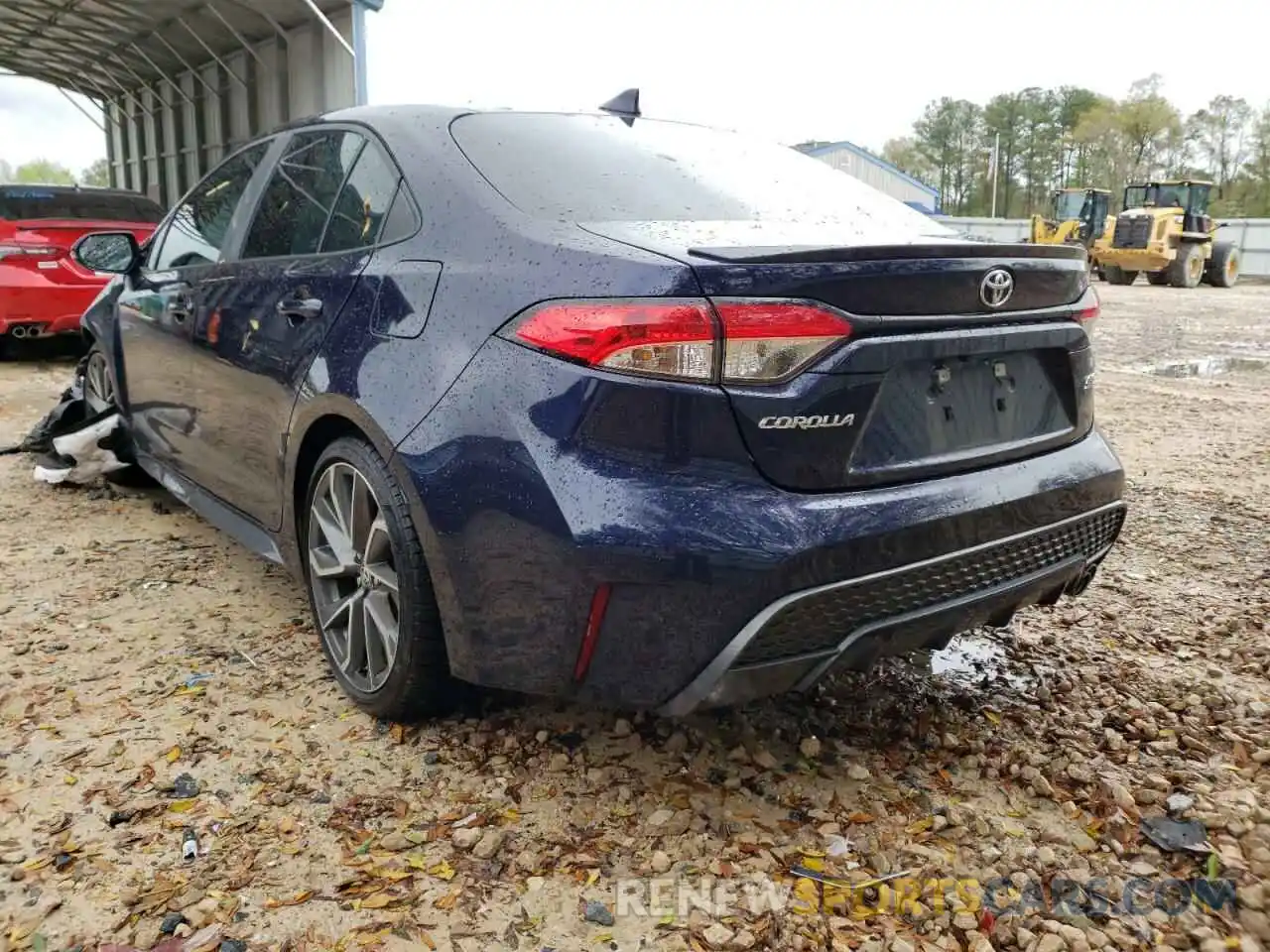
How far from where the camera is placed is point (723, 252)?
6.14 feet

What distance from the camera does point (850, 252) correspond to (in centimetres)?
190

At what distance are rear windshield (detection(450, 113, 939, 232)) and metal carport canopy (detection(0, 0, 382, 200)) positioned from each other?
36.9ft

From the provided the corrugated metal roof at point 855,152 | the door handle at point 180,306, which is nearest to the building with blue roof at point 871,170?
the corrugated metal roof at point 855,152

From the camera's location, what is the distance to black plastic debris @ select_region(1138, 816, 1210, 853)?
2.05 metres

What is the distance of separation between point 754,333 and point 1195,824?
141 centimetres

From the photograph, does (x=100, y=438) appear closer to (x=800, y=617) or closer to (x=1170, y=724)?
(x=800, y=617)

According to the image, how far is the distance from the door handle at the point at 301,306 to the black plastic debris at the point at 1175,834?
222 cm

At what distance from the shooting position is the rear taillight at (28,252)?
754 cm

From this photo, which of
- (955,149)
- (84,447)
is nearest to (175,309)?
(84,447)

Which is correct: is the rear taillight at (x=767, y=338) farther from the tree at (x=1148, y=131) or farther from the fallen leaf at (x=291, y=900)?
the tree at (x=1148, y=131)

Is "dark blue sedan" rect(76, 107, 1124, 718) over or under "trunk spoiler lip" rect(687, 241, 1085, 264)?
under

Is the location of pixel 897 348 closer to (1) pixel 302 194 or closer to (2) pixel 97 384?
(1) pixel 302 194

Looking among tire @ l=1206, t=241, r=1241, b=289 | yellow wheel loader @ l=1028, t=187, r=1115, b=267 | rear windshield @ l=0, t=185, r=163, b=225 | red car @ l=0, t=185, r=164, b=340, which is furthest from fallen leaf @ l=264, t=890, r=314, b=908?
tire @ l=1206, t=241, r=1241, b=289

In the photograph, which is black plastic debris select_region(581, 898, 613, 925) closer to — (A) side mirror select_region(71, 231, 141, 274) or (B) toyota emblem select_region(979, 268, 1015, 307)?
(B) toyota emblem select_region(979, 268, 1015, 307)
